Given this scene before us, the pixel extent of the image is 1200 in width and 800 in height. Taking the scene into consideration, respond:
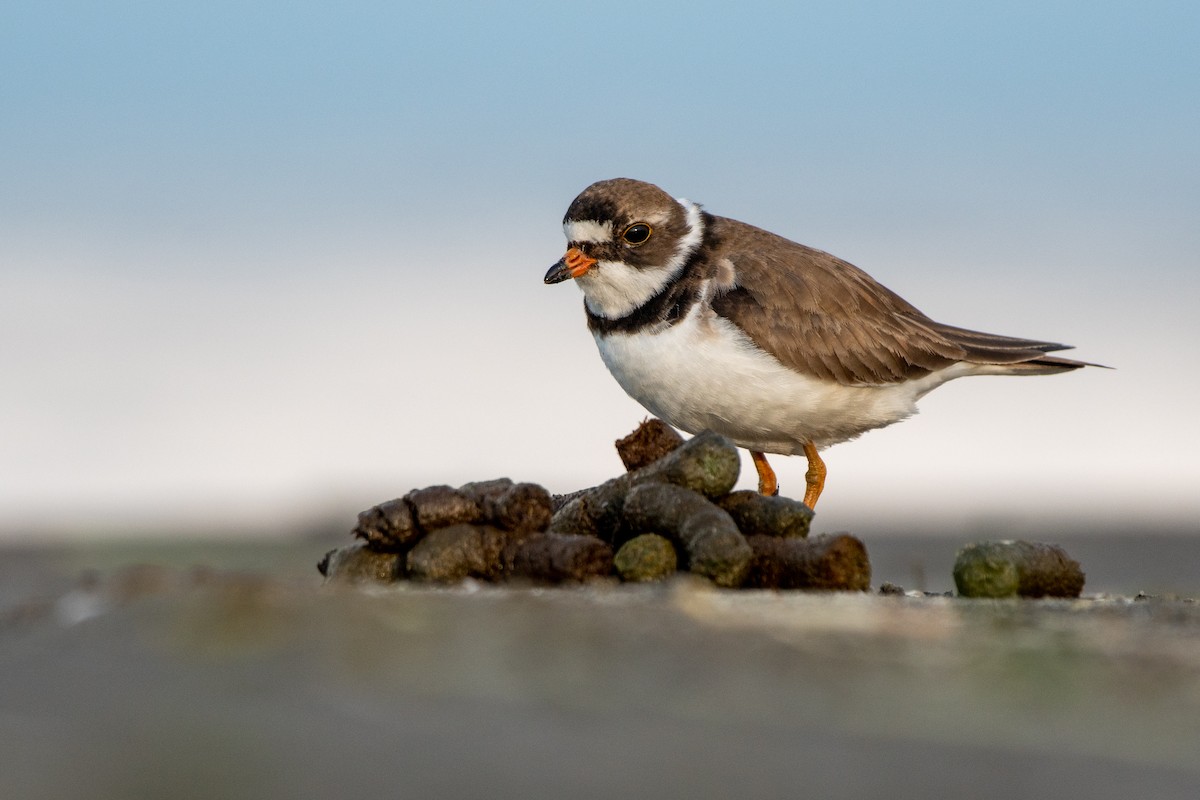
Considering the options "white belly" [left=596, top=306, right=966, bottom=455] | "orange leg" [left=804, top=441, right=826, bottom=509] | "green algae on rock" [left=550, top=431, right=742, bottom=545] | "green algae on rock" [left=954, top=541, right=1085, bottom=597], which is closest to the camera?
"green algae on rock" [left=550, top=431, right=742, bottom=545]

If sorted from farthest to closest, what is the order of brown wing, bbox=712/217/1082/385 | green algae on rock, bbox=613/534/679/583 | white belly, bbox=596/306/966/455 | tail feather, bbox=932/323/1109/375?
tail feather, bbox=932/323/1109/375 → brown wing, bbox=712/217/1082/385 → white belly, bbox=596/306/966/455 → green algae on rock, bbox=613/534/679/583

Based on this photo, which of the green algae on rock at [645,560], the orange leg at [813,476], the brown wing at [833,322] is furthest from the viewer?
the orange leg at [813,476]

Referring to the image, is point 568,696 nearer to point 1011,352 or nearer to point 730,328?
point 730,328

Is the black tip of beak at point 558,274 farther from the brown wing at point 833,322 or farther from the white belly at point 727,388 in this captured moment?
the brown wing at point 833,322

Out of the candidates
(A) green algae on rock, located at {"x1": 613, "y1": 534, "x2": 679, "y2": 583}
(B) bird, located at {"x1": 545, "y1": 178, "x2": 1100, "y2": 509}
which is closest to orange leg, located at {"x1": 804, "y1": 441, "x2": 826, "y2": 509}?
(B) bird, located at {"x1": 545, "y1": 178, "x2": 1100, "y2": 509}

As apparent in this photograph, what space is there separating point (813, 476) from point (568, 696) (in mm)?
4824

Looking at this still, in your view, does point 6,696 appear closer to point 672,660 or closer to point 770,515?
point 672,660

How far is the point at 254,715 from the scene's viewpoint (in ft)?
11.7

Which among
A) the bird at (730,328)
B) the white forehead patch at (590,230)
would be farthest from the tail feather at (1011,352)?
the white forehead patch at (590,230)

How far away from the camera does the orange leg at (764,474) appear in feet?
27.9

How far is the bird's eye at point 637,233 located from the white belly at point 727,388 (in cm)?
59

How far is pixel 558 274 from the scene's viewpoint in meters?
7.95

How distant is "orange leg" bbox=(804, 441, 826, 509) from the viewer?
814 cm

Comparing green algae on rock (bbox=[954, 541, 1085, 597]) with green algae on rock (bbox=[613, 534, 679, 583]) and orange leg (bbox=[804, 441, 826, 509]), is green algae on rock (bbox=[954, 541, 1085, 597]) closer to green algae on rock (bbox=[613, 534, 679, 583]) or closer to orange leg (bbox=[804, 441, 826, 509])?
green algae on rock (bbox=[613, 534, 679, 583])
